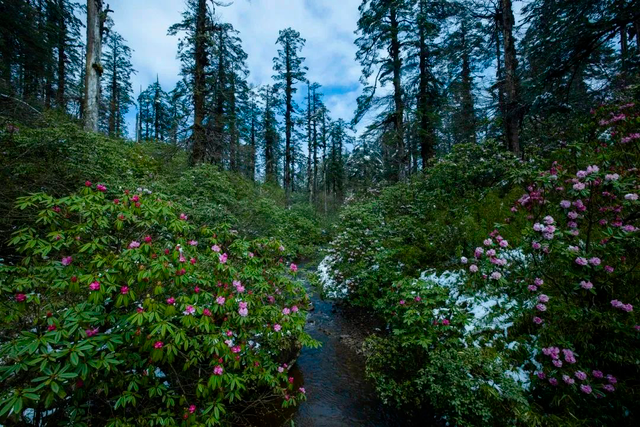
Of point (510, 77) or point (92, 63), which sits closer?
point (92, 63)

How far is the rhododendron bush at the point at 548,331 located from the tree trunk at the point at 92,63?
873 cm

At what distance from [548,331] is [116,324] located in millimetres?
4406

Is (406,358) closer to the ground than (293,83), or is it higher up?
closer to the ground

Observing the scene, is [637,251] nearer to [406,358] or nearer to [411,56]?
[406,358]

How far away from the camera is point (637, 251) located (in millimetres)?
2869

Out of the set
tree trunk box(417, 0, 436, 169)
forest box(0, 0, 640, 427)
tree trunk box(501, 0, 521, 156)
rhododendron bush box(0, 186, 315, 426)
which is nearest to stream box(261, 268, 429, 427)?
forest box(0, 0, 640, 427)

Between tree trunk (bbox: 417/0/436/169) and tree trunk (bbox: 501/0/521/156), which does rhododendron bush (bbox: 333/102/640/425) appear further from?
tree trunk (bbox: 417/0/436/169)

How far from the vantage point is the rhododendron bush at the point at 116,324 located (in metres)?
1.60

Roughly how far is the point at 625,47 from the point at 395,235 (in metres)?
7.01

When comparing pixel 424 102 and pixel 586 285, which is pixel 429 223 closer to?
pixel 586 285

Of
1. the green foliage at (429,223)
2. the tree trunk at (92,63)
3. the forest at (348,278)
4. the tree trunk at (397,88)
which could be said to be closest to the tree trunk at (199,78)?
the forest at (348,278)

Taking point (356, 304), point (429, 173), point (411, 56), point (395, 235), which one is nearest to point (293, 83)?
point (411, 56)

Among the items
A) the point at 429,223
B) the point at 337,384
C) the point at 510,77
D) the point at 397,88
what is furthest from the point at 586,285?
the point at 397,88

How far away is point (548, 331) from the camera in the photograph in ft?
9.11
